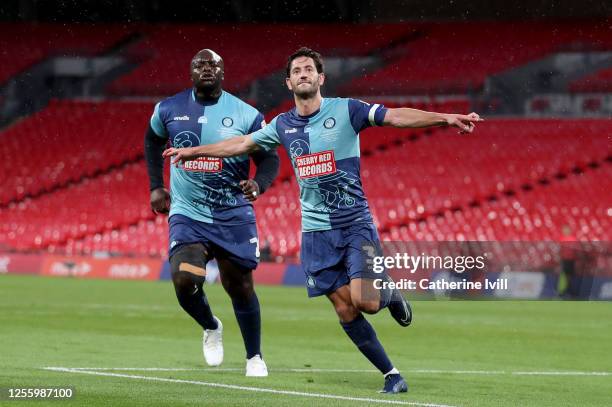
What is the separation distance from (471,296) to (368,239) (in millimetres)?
862

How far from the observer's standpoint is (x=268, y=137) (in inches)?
345

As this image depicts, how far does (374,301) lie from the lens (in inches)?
332

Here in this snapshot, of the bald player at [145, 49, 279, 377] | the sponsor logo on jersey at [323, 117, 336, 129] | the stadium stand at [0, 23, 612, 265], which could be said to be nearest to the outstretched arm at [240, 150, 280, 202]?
the bald player at [145, 49, 279, 377]

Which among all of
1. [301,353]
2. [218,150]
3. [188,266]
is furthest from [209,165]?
[301,353]

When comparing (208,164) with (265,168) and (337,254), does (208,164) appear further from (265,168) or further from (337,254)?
(337,254)

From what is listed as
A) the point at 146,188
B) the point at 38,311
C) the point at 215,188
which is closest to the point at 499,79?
the point at 146,188

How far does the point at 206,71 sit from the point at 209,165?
2.35 feet

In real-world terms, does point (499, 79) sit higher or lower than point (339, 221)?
higher

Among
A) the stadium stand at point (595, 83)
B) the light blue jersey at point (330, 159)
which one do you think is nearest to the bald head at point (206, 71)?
the light blue jersey at point (330, 159)

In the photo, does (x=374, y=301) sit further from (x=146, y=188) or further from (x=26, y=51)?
(x=26, y=51)

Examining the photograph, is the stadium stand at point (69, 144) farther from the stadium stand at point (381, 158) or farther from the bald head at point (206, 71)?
the bald head at point (206, 71)

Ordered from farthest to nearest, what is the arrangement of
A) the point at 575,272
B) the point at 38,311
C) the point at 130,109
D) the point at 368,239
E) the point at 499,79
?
the point at 130,109 → the point at 499,79 → the point at 38,311 → the point at 575,272 → the point at 368,239

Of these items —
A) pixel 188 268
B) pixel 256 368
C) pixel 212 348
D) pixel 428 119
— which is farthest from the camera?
pixel 212 348

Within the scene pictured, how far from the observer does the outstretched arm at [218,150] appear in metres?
8.62
